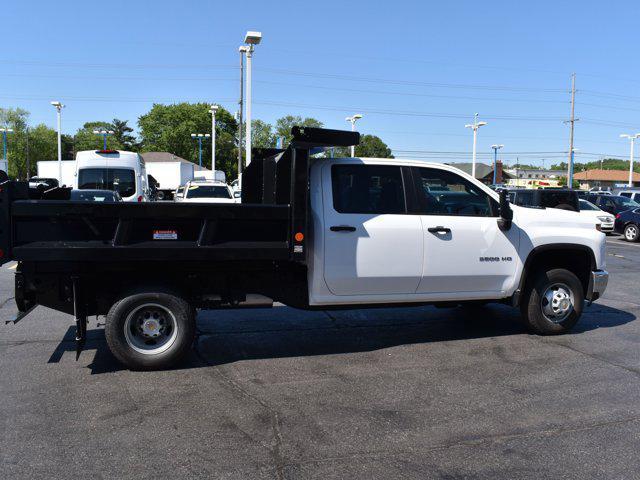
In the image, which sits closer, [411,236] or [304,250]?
[304,250]

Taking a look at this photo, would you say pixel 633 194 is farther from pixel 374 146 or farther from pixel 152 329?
pixel 374 146

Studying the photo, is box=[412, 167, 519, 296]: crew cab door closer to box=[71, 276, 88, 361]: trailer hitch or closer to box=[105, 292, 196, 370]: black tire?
box=[105, 292, 196, 370]: black tire

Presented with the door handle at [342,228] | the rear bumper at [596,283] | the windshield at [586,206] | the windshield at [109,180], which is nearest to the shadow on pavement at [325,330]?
the rear bumper at [596,283]

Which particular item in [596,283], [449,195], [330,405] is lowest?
[330,405]

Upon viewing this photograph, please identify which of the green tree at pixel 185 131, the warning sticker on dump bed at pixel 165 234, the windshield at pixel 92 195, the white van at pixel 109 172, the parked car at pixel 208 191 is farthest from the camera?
the green tree at pixel 185 131

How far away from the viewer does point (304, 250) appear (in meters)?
5.74

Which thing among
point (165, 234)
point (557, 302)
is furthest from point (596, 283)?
point (165, 234)

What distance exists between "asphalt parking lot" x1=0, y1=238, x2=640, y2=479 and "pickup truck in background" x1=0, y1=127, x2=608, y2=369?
0.56 meters

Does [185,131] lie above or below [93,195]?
above

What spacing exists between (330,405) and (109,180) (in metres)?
17.9

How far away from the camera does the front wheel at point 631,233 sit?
22303 mm

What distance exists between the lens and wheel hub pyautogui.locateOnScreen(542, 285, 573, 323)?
23.2 ft

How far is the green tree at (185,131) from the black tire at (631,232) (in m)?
74.5

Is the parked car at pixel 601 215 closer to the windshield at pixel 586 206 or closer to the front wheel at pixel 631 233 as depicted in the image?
the windshield at pixel 586 206
